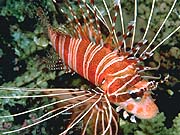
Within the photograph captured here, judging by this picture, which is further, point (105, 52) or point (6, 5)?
point (6, 5)

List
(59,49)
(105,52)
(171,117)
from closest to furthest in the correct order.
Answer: (105,52), (59,49), (171,117)

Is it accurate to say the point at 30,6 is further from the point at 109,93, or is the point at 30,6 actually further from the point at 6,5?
the point at 109,93

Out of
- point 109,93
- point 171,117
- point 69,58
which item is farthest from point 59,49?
point 171,117

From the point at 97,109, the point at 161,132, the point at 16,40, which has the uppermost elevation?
the point at 16,40

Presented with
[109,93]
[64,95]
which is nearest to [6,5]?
[64,95]

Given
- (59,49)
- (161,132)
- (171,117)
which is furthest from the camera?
(171,117)

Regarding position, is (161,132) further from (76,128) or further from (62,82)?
(62,82)

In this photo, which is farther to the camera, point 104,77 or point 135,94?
point 104,77

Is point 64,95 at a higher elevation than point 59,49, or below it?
below

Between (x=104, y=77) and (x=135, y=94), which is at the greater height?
(x=104, y=77)
